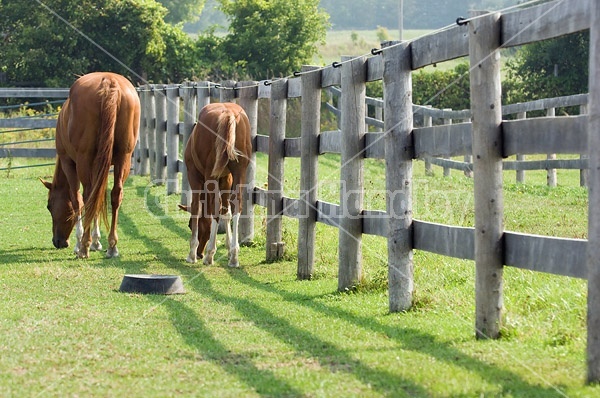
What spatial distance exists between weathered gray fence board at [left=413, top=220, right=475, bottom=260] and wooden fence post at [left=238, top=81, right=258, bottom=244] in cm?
469

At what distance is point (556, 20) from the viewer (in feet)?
16.3

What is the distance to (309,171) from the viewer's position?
8.98 metres

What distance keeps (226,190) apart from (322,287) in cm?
220

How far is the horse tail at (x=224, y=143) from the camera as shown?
31.1 ft

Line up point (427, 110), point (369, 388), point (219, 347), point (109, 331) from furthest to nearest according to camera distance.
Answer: point (427, 110) < point (109, 331) < point (219, 347) < point (369, 388)

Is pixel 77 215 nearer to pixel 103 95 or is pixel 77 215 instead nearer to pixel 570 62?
pixel 103 95

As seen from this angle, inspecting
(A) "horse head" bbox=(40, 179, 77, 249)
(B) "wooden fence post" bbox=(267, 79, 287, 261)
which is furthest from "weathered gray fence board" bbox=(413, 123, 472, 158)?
(A) "horse head" bbox=(40, 179, 77, 249)

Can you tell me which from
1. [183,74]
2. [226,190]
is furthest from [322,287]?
[183,74]

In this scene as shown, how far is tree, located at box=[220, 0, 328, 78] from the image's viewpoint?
126ft

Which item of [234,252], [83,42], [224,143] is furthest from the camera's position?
[83,42]

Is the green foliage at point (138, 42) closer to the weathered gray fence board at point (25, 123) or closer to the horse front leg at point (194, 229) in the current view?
the weathered gray fence board at point (25, 123)

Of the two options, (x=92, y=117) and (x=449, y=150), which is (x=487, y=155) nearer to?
(x=449, y=150)

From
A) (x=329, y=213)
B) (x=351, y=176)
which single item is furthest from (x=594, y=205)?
(x=329, y=213)

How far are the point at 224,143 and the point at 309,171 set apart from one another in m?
1.05
